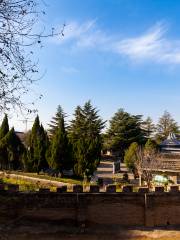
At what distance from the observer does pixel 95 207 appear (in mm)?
18906

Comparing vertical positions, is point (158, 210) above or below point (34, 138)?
below

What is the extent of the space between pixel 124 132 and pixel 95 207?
1678 inches

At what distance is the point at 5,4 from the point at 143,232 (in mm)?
14042

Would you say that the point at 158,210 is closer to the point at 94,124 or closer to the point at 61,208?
the point at 61,208

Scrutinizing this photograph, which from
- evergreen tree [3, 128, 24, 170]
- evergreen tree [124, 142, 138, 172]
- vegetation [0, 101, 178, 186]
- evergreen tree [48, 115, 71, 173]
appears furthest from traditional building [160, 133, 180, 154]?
evergreen tree [3, 128, 24, 170]

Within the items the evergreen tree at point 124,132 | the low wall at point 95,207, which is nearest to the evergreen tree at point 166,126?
the evergreen tree at point 124,132

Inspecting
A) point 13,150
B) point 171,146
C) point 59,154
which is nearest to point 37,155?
point 59,154

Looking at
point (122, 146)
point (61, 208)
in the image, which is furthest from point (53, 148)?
point (122, 146)

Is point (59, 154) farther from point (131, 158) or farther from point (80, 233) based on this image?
point (80, 233)

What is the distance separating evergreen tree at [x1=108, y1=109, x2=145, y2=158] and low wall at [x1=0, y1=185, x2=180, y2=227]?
133 feet

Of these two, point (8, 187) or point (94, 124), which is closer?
point (8, 187)

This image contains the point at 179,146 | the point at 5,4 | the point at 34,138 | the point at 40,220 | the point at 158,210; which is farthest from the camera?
the point at 179,146

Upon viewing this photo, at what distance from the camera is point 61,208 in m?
18.7

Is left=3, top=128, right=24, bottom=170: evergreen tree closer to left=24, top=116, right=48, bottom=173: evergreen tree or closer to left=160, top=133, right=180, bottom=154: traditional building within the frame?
left=24, top=116, right=48, bottom=173: evergreen tree
